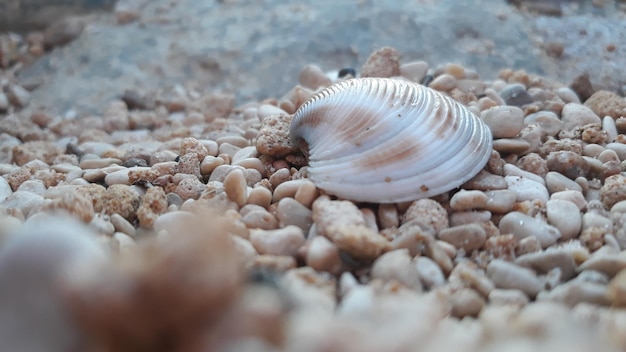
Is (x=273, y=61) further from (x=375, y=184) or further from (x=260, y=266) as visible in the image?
(x=260, y=266)

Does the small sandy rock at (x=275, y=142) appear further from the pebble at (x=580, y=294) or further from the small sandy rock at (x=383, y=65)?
the pebble at (x=580, y=294)

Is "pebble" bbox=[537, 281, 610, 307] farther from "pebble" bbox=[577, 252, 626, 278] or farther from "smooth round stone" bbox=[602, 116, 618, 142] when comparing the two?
"smooth round stone" bbox=[602, 116, 618, 142]

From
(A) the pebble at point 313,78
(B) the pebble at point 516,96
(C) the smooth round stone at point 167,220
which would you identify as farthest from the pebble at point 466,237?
(A) the pebble at point 313,78

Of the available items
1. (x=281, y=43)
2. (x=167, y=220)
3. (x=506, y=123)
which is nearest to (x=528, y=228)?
(x=506, y=123)

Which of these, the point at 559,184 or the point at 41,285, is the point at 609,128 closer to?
the point at 559,184

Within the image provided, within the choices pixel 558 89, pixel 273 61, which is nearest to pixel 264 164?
pixel 558 89
